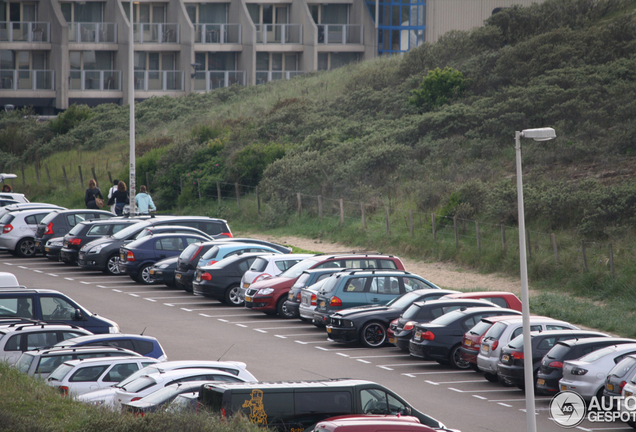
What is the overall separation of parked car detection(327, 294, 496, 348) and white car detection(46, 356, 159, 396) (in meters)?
6.47

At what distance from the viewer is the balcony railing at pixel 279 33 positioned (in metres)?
61.9

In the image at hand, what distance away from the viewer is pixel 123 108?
54.1 m

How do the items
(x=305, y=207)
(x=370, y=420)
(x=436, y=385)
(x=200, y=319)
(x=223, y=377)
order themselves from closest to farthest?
(x=370, y=420), (x=223, y=377), (x=436, y=385), (x=200, y=319), (x=305, y=207)

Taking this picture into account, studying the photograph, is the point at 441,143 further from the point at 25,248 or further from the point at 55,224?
the point at 25,248

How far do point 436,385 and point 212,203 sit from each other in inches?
950

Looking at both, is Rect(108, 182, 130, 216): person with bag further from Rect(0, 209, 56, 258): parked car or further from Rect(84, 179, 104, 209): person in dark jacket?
Rect(0, 209, 56, 258): parked car

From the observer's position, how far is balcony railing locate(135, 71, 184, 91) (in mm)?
60281

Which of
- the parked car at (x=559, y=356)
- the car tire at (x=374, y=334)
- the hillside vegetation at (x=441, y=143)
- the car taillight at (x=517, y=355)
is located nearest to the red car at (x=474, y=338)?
the car taillight at (x=517, y=355)

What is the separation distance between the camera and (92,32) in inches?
2312

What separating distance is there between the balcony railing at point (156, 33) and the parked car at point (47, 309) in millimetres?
46352

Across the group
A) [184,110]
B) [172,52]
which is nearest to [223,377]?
[184,110]

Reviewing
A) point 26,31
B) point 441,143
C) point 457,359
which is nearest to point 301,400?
point 457,359

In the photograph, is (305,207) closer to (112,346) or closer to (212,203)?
(212,203)

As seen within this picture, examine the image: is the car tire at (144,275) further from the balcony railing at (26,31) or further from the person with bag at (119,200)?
the balcony railing at (26,31)
